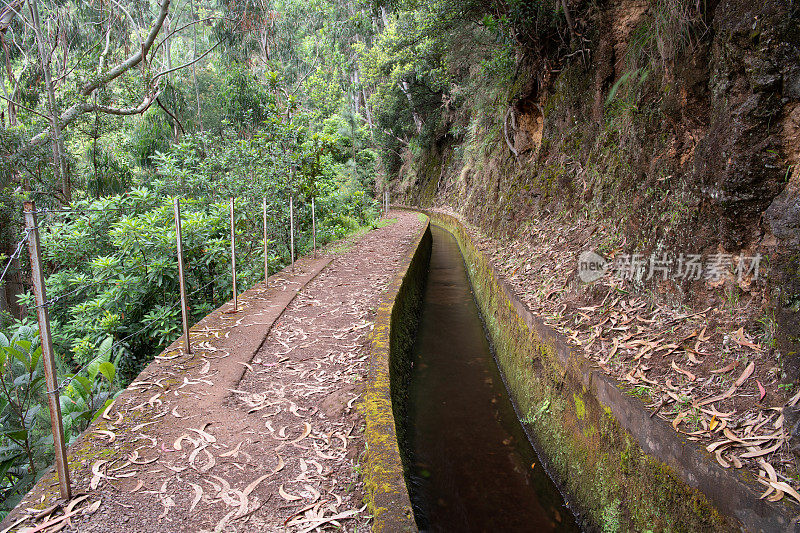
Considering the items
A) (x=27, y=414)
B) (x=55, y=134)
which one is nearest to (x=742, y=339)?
(x=27, y=414)

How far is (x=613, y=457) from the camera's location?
313cm

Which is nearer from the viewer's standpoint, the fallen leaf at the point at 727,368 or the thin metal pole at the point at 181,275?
the fallen leaf at the point at 727,368

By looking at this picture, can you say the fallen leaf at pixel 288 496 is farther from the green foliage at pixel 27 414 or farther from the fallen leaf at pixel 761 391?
the fallen leaf at pixel 761 391

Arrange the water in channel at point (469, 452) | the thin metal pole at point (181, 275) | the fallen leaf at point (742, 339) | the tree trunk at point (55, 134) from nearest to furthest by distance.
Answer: the fallen leaf at point (742, 339) → the water in channel at point (469, 452) → the thin metal pole at point (181, 275) → the tree trunk at point (55, 134)

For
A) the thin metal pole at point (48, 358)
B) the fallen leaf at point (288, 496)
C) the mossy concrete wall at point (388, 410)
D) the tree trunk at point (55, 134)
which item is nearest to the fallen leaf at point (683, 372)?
the mossy concrete wall at point (388, 410)

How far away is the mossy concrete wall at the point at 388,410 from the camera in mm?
2402

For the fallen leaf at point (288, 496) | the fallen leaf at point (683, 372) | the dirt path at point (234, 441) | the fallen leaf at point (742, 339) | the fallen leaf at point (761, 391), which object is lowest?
the fallen leaf at point (288, 496)

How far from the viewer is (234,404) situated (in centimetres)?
359

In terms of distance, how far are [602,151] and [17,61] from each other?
16037 mm

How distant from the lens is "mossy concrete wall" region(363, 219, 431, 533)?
2402 millimetres

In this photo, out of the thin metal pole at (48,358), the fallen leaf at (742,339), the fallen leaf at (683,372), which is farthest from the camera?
the fallen leaf at (683,372)

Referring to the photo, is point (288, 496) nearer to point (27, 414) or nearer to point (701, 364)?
point (27, 414)

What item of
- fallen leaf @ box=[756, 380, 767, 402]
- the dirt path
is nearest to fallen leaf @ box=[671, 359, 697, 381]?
fallen leaf @ box=[756, 380, 767, 402]

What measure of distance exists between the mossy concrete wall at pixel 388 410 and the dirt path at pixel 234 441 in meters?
0.12
